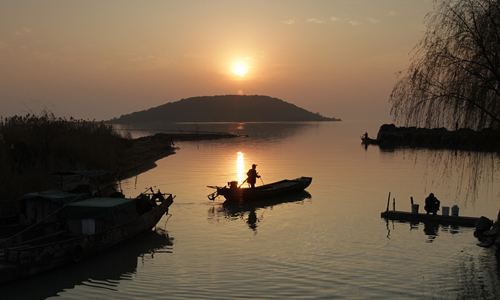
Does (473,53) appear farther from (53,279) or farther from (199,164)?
(199,164)

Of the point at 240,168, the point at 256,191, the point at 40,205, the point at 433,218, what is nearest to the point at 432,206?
the point at 433,218

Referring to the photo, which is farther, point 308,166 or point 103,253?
point 308,166

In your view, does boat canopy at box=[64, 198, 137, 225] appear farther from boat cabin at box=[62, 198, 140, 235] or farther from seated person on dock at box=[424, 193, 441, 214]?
seated person on dock at box=[424, 193, 441, 214]

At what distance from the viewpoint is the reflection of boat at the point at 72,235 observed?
18.7 m

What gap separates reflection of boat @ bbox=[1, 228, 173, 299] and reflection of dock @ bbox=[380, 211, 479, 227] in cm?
1332

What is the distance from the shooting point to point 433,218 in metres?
28.4

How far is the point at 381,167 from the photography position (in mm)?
64812

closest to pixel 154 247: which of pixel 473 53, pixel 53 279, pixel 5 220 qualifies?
pixel 53 279

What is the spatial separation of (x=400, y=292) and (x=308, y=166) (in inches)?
1954

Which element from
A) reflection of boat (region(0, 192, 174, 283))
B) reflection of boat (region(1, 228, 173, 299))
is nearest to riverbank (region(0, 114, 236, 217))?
reflection of boat (region(0, 192, 174, 283))

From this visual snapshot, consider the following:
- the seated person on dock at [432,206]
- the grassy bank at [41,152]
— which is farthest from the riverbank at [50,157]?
the seated person on dock at [432,206]

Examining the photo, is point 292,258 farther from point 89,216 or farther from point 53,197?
point 53,197

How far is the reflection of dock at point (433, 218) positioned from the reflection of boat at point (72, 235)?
14.3 m

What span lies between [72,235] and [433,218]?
19.4 m
